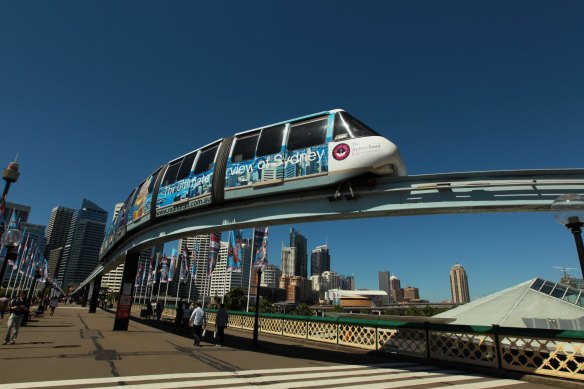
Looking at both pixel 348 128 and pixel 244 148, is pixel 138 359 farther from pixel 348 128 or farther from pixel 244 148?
pixel 348 128

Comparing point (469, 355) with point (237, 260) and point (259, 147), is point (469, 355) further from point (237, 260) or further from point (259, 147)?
point (237, 260)

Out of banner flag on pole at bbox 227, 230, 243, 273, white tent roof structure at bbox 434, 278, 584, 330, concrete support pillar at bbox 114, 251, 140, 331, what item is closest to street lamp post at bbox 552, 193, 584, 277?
white tent roof structure at bbox 434, 278, 584, 330

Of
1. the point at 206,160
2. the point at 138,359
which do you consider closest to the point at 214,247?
the point at 206,160

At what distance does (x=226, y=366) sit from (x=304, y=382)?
312 centimetres

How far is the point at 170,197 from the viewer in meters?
17.6

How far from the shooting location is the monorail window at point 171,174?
1823cm

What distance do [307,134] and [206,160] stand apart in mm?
5846

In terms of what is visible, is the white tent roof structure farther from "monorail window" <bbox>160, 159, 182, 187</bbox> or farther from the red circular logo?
"monorail window" <bbox>160, 159, 182, 187</bbox>

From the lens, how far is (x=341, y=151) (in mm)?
11461

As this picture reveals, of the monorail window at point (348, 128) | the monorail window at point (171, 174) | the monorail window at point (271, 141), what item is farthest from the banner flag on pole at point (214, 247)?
the monorail window at point (348, 128)

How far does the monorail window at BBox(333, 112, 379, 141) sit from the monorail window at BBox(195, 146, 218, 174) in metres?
6.40

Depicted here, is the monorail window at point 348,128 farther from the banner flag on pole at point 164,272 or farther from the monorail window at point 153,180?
the banner flag on pole at point 164,272

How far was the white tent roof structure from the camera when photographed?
19578 millimetres

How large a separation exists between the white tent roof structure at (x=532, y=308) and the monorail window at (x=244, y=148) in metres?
17.9
